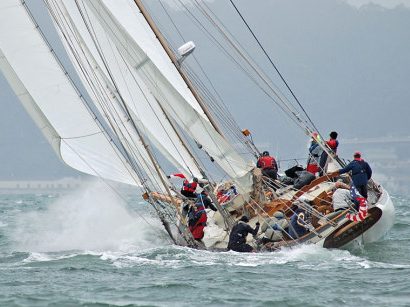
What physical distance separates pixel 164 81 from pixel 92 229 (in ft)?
23.2

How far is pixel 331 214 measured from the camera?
16.1 m

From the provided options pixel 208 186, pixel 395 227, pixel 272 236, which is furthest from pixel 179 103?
pixel 395 227

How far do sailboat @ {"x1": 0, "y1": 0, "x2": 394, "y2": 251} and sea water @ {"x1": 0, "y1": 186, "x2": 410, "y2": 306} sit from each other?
0.62m

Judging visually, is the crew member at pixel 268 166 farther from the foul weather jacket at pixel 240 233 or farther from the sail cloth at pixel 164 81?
the foul weather jacket at pixel 240 233

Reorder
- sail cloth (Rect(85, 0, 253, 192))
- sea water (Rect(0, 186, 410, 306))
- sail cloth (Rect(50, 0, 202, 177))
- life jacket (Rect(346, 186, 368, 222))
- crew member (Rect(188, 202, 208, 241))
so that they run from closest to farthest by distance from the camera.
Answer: sea water (Rect(0, 186, 410, 306)) < sail cloth (Rect(85, 0, 253, 192)) < life jacket (Rect(346, 186, 368, 222)) < crew member (Rect(188, 202, 208, 241)) < sail cloth (Rect(50, 0, 202, 177))

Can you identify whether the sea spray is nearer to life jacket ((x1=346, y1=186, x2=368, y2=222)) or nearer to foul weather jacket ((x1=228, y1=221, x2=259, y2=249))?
foul weather jacket ((x1=228, y1=221, x2=259, y2=249))

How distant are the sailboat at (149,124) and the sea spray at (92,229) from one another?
1.11 meters

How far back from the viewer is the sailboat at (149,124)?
15914 mm

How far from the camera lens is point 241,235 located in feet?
52.0

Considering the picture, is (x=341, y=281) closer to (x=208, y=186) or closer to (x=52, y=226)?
(x=208, y=186)

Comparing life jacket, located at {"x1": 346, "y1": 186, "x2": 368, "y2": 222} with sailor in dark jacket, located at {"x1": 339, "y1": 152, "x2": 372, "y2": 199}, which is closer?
life jacket, located at {"x1": 346, "y1": 186, "x2": 368, "y2": 222}

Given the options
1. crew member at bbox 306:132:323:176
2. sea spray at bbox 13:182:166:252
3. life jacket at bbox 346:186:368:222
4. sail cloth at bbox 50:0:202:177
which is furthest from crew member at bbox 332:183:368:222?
sea spray at bbox 13:182:166:252

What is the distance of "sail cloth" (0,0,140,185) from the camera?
18.6m

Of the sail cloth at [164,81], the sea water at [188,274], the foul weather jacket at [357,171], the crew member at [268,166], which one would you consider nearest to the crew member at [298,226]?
the sea water at [188,274]
